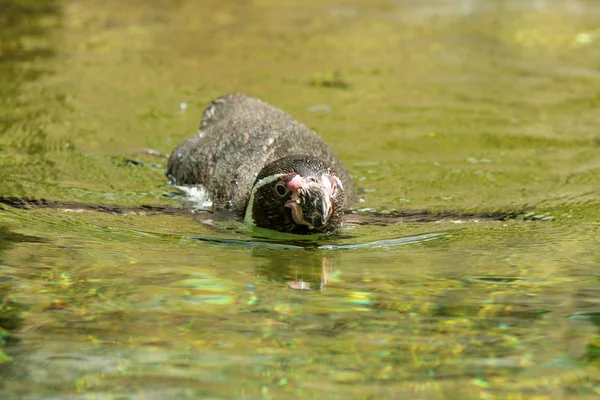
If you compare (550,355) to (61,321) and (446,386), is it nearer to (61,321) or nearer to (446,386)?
(446,386)

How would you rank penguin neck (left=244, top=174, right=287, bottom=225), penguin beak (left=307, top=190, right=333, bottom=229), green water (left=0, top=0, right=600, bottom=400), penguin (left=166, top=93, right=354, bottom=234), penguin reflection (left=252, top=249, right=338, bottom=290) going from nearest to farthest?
1. green water (left=0, top=0, right=600, bottom=400)
2. penguin reflection (left=252, top=249, right=338, bottom=290)
3. penguin beak (left=307, top=190, right=333, bottom=229)
4. penguin (left=166, top=93, right=354, bottom=234)
5. penguin neck (left=244, top=174, right=287, bottom=225)

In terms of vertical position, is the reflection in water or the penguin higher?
the penguin

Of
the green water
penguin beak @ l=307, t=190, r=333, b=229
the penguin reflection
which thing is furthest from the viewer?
penguin beak @ l=307, t=190, r=333, b=229

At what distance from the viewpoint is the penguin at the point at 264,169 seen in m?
5.83

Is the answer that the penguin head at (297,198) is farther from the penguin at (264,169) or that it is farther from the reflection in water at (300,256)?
the reflection in water at (300,256)

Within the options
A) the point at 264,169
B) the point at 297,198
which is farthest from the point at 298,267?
the point at 264,169

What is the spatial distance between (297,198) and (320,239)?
426 mm

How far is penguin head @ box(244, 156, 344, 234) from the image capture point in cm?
570

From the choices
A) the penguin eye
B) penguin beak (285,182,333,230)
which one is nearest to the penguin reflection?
penguin beak (285,182,333,230)

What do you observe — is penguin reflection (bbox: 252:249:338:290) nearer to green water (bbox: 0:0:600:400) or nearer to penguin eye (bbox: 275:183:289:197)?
green water (bbox: 0:0:600:400)

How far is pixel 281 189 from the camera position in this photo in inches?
234

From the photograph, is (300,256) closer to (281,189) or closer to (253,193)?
(281,189)

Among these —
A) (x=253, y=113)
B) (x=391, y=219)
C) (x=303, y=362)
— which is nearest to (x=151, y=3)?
(x=253, y=113)

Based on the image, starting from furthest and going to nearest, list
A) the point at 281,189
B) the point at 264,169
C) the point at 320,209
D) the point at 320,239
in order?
the point at 264,169 → the point at 320,239 → the point at 281,189 → the point at 320,209
